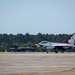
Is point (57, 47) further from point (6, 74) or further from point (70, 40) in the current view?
point (6, 74)

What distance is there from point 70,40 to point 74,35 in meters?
3.34

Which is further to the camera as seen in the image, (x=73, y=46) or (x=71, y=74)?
(x=73, y=46)

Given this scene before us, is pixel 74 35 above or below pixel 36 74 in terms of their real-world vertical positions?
above

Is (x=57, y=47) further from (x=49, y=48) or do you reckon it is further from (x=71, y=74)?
(x=71, y=74)

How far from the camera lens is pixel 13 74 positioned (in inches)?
969

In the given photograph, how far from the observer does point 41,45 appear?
366 ft

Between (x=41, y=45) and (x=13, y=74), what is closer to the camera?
(x=13, y=74)

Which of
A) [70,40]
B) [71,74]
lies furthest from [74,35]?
[71,74]

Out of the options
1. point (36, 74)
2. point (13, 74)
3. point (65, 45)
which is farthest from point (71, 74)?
point (65, 45)

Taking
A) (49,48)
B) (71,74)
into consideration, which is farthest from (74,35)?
(71,74)

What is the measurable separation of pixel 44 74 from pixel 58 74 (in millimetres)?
979

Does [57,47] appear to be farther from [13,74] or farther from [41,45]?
[13,74]

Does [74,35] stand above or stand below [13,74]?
above

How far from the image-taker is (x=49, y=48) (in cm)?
11000
